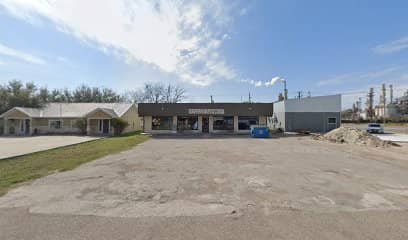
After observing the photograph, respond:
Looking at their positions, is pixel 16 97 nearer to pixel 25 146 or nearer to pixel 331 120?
pixel 25 146

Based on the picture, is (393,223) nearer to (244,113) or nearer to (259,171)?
(259,171)

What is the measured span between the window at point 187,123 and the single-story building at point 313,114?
13496 mm

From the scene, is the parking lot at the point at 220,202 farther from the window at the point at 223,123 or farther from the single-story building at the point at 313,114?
the single-story building at the point at 313,114

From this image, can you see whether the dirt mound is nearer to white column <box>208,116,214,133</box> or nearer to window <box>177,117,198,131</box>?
white column <box>208,116,214,133</box>

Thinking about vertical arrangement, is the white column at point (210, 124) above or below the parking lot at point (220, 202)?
above

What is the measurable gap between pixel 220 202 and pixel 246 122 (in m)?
25.2

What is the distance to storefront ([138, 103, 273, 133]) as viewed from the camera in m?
28.4

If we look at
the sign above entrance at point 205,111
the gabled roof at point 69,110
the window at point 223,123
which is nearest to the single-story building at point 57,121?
the gabled roof at point 69,110

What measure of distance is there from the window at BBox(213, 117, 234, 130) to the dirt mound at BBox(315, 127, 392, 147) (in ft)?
37.6

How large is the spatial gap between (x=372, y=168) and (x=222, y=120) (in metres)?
21.2

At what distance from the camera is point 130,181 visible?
21.8 ft

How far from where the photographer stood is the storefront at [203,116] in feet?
93.1

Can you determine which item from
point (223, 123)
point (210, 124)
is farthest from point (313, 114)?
point (210, 124)

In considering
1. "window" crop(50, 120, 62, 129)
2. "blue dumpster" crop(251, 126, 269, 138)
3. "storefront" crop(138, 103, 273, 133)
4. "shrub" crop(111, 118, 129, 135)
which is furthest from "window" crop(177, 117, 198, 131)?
"window" crop(50, 120, 62, 129)
